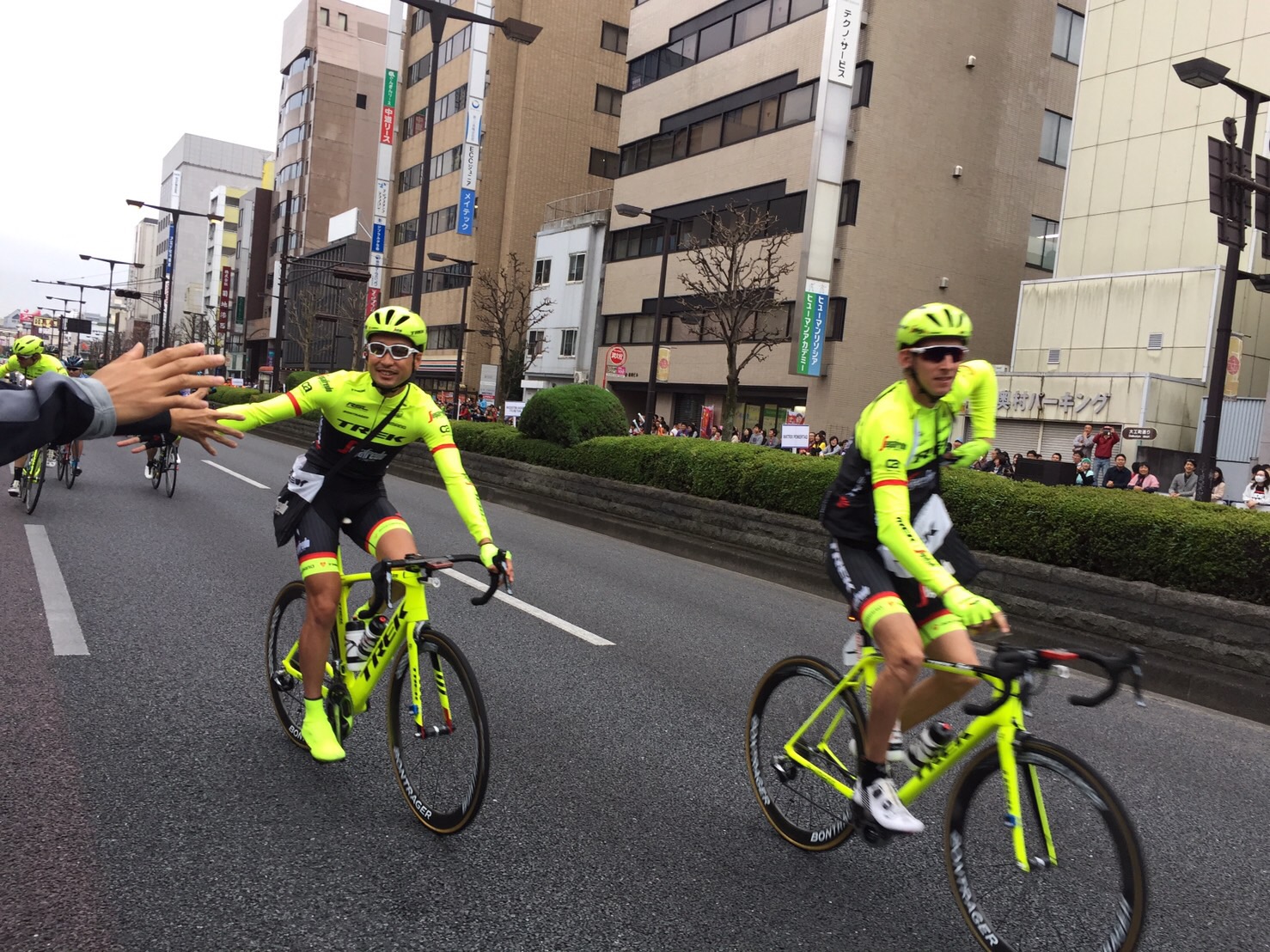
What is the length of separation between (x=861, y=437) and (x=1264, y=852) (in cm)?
269

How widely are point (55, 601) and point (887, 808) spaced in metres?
6.19

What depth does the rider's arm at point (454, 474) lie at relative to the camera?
417 cm

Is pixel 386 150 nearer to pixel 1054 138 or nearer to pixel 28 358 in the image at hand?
pixel 1054 138

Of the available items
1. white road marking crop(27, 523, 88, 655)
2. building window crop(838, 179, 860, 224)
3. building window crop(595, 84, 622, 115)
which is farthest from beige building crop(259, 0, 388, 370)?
white road marking crop(27, 523, 88, 655)

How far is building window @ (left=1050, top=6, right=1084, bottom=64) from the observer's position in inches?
1698

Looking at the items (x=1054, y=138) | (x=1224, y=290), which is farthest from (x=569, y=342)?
(x=1224, y=290)

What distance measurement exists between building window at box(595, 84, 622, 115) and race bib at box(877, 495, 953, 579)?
64.3 metres

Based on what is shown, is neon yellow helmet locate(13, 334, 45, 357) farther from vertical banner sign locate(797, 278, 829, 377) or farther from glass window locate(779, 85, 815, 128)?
glass window locate(779, 85, 815, 128)

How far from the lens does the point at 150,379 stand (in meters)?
2.29

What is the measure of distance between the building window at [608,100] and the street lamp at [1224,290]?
5282 cm

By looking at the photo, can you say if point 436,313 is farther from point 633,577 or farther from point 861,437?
point 861,437

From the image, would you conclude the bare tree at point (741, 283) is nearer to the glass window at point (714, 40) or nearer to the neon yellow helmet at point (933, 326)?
the glass window at point (714, 40)

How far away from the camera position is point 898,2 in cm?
3806

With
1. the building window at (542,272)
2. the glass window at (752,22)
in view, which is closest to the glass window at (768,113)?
the glass window at (752,22)
